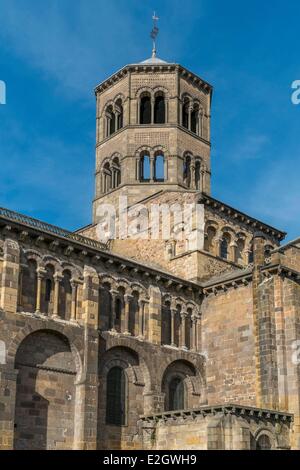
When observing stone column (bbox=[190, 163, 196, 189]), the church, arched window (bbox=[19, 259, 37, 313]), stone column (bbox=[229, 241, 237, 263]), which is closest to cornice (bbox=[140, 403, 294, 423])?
the church

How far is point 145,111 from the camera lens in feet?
157

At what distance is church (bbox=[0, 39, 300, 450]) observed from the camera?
29.2 m

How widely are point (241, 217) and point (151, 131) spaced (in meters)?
8.26

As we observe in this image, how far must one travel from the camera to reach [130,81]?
154ft

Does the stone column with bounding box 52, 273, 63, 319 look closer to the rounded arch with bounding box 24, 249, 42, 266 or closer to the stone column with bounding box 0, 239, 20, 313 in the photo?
the rounded arch with bounding box 24, 249, 42, 266

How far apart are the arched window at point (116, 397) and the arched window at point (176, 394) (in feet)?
11.1

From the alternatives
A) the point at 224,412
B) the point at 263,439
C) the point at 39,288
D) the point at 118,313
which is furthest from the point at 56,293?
the point at 263,439

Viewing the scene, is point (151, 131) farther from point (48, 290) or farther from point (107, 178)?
point (48, 290)

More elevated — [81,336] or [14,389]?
[81,336]

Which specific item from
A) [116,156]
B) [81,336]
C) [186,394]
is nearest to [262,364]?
[186,394]

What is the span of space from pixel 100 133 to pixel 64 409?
77.9ft

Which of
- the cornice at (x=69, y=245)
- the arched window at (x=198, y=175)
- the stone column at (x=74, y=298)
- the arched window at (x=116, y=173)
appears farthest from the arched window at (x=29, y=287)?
the arched window at (x=198, y=175)
